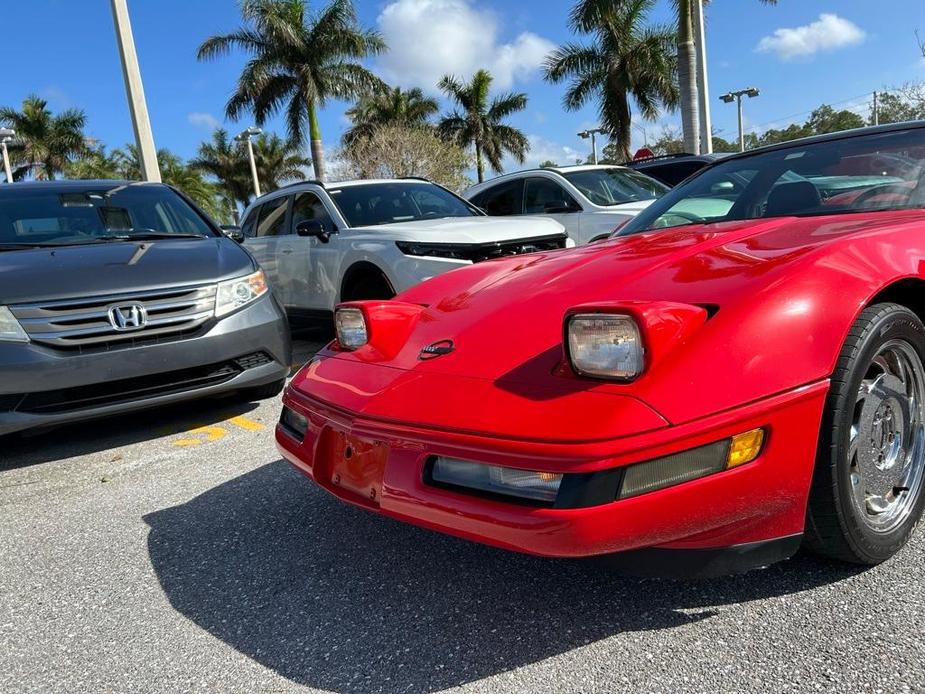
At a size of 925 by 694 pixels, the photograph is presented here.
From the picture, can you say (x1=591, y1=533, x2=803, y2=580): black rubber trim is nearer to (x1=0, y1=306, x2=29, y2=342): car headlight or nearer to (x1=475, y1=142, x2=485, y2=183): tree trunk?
(x1=0, y1=306, x2=29, y2=342): car headlight

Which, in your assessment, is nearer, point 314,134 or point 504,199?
point 504,199

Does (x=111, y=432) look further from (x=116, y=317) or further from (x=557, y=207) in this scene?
(x=557, y=207)

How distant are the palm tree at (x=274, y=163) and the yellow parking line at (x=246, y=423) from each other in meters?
44.5

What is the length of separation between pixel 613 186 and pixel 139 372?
18.5 ft

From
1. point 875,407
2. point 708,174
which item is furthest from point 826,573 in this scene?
point 708,174

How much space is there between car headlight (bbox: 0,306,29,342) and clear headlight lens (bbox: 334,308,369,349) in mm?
1887

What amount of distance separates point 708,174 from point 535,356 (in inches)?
73.5

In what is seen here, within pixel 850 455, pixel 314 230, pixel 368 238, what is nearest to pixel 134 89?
pixel 314 230

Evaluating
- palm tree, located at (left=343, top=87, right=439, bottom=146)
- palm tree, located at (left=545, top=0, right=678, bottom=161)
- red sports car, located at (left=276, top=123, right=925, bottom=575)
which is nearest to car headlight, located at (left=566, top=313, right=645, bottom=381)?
red sports car, located at (left=276, top=123, right=925, bottom=575)

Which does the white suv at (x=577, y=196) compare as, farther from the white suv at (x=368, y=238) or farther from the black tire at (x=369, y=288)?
the black tire at (x=369, y=288)

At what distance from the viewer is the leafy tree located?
89.1 feet

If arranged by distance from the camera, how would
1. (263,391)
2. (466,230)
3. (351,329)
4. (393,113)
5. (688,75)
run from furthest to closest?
(393,113)
(688,75)
(466,230)
(263,391)
(351,329)

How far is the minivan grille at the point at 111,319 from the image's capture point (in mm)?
3502

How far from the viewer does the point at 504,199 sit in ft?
27.3
